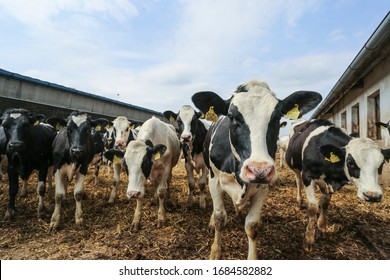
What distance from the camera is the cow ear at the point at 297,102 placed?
118 inches

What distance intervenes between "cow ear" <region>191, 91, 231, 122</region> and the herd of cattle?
1 centimetres

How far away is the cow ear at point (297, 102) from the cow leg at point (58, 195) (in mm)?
4004

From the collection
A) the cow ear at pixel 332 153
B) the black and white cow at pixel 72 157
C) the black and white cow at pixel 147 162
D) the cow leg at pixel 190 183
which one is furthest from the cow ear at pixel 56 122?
the cow ear at pixel 332 153

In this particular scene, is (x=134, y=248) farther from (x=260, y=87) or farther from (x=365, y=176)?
(x=365, y=176)

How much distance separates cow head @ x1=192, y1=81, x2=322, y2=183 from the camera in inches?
89.0

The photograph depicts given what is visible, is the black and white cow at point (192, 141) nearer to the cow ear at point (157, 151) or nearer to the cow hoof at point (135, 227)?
the cow ear at point (157, 151)

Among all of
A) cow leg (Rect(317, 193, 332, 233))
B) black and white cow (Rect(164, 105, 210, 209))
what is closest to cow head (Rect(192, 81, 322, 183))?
cow leg (Rect(317, 193, 332, 233))

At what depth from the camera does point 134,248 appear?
3.80 m

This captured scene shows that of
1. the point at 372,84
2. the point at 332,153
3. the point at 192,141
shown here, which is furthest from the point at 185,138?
the point at 372,84

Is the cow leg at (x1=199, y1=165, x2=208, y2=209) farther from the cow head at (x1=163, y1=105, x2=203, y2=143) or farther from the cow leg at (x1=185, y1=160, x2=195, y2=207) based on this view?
the cow head at (x1=163, y1=105, x2=203, y2=143)

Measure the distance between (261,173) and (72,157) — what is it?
3.70 metres

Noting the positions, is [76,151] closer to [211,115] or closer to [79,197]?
[79,197]

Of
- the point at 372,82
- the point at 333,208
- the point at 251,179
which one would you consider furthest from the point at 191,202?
the point at 372,82
